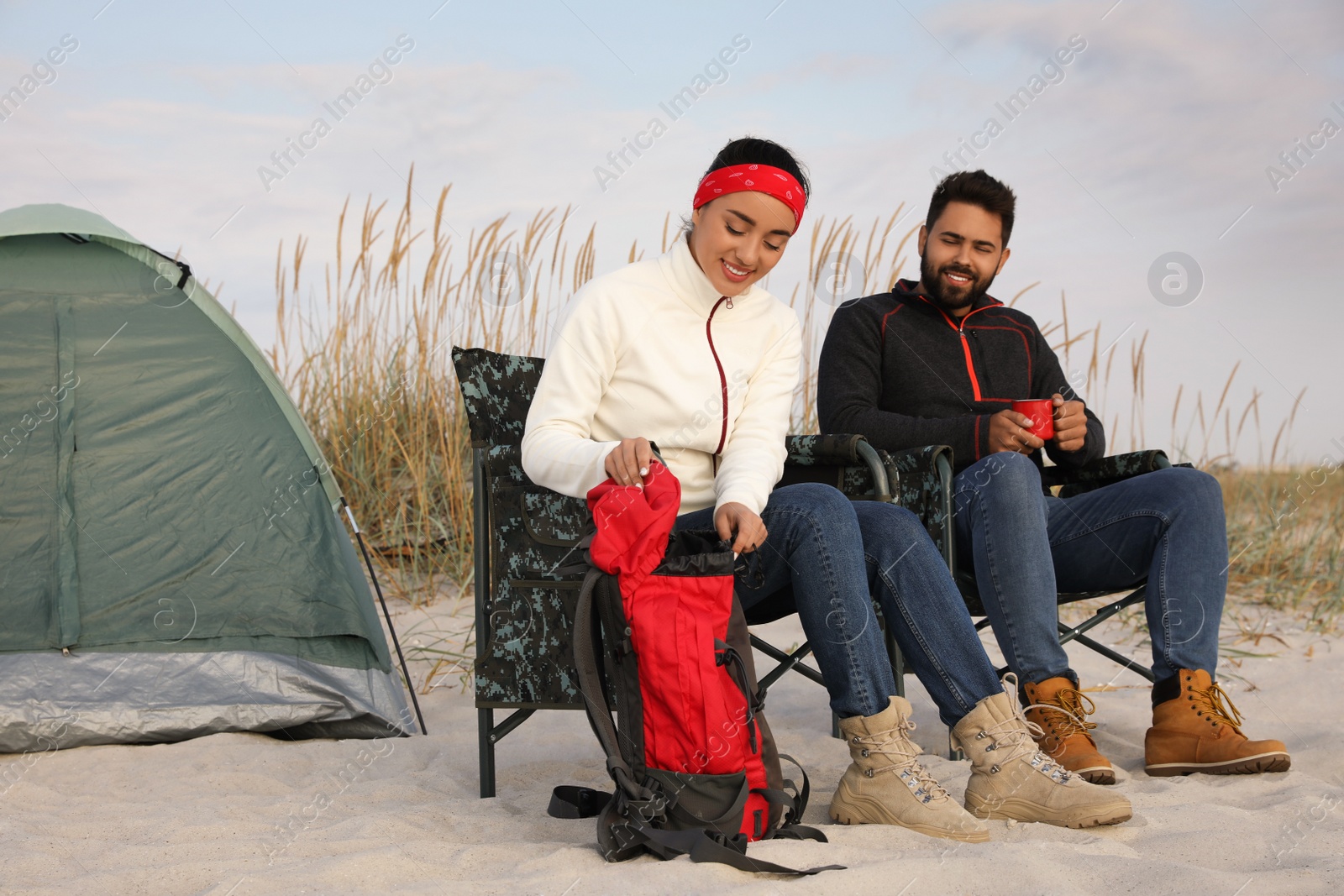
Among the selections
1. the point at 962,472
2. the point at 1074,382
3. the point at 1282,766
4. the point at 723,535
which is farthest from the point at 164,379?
the point at 1074,382

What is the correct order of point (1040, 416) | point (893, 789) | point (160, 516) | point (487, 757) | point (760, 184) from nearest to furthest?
point (893, 789), point (760, 184), point (487, 757), point (1040, 416), point (160, 516)

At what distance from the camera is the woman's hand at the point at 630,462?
5.22 ft

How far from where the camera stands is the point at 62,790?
7.08 feet

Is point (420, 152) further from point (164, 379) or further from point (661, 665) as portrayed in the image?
point (661, 665)

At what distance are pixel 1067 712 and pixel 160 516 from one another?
224 cm

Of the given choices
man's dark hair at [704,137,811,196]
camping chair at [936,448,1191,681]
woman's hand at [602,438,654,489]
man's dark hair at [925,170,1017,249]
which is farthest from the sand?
man's dark hair at [925,170,1017,249]

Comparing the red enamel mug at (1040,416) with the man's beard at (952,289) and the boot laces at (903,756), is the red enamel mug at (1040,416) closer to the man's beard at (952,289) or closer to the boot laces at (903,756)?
the man's beard at (952,289)

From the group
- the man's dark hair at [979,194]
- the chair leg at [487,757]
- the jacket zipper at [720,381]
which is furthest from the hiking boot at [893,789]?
the man's dark hair at [979,194]

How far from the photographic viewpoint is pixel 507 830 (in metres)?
1.77

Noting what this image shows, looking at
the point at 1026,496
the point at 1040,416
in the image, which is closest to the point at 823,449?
the point at 1026,496

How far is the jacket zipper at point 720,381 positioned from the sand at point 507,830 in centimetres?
67

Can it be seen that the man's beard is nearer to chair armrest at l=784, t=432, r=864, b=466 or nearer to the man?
the man

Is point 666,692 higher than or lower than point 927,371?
lower

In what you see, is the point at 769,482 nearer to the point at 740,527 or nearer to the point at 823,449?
the point at 740,527
